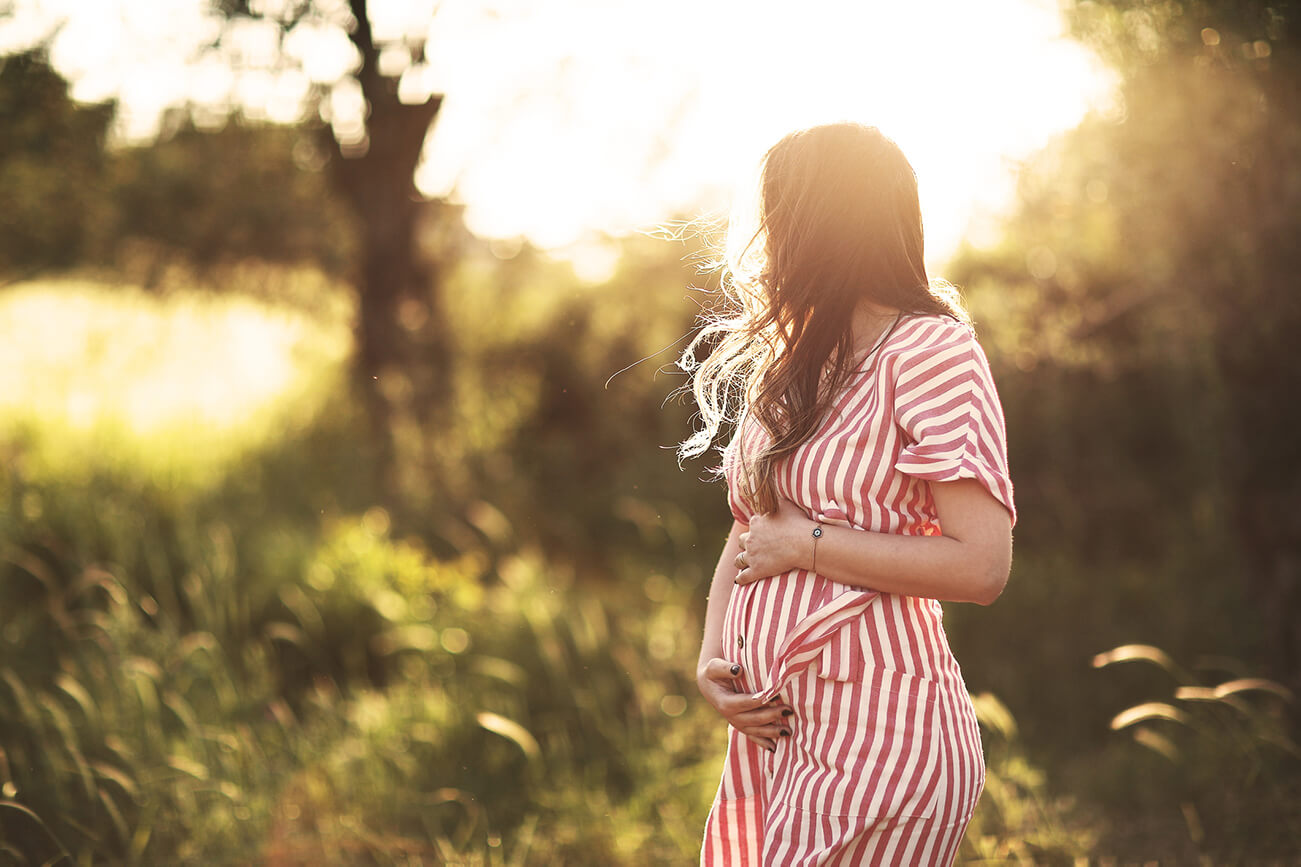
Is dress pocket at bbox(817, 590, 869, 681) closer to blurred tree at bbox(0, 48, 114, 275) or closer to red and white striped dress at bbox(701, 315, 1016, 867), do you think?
red and white striped dress at bbox(701, 315, 1016, 867)

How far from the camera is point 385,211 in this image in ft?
30.1

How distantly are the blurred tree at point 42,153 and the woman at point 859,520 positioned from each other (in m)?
5.36

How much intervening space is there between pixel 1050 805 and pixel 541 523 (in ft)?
18.8

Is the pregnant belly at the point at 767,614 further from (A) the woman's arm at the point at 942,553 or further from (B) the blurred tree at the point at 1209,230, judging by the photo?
(B) the blurred tree at the point at 1209,230

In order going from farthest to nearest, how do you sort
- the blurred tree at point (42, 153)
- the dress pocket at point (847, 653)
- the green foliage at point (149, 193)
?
the green foliage at point (149, 193) → the blurred tree at point (42, 153) → the dress pocket at point (847, 653)

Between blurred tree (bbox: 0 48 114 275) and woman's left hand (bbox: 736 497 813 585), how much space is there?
5477 mm

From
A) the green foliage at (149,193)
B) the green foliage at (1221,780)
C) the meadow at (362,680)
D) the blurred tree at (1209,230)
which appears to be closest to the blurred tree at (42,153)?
the green foliage at (149,193)

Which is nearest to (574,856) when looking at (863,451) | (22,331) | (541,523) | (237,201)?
(863,451)

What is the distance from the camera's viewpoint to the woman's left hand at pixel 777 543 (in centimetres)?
195

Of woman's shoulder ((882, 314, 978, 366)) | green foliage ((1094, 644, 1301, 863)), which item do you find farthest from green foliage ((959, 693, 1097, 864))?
woman's shoulder ((882, 314, 978, 366))

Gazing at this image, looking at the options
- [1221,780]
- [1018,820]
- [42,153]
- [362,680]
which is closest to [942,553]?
[1018,820]

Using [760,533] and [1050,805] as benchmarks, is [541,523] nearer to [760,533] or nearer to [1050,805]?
[1050,805]

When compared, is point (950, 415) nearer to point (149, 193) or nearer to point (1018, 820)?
point (1018, 820)

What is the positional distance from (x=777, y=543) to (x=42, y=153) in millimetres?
5965
